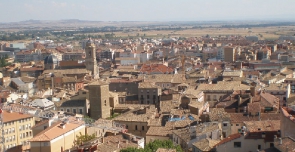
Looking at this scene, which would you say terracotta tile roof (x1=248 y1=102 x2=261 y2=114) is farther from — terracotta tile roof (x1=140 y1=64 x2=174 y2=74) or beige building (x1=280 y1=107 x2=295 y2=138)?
terracotta tile roof (x1=140 y1=64 x2=174 y2=74)

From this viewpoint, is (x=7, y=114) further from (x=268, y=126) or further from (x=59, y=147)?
(x=268, y=126)

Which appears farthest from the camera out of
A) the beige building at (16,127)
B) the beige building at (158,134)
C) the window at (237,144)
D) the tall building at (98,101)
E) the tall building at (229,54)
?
the tall building at (229,54)

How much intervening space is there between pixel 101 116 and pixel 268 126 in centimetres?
2118

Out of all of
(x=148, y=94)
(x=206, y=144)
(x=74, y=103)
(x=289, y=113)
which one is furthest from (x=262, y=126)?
(x=148, y=94)

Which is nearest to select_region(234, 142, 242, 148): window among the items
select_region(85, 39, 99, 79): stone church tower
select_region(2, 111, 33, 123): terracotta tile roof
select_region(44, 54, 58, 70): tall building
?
select_region(2, 111, 33, 123): terracotta tile roof

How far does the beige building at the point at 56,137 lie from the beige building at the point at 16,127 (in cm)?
602

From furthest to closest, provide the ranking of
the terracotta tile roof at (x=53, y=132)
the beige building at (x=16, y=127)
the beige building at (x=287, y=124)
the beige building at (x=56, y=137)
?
the beige building at (x=16, y=127) → the terracotta tile roof at (x=53, y=132) → the beige building at (x=56, y=137) → the beige building at (x=287, y=124)

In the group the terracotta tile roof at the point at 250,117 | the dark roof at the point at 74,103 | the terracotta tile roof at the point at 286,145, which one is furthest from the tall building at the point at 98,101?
the terracotta tile roof at the point at 286,145

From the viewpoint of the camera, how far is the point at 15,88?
63.0 metres

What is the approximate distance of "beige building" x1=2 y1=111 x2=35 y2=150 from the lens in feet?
113

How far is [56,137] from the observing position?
2730 cm

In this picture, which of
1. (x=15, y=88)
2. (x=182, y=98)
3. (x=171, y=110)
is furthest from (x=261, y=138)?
(x=15, y=88)

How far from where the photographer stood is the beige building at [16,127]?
34.4 m

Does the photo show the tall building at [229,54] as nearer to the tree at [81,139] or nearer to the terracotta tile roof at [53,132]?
the terracotta tile roof at [53,132]
